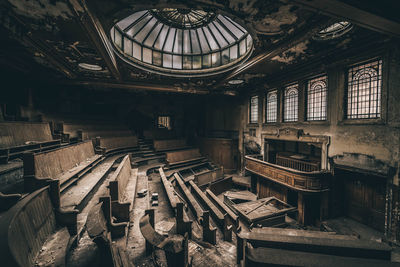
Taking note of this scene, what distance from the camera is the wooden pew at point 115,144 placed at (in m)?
7.97

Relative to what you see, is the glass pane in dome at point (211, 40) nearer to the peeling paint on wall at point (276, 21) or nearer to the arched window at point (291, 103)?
the arched window at point (291, 103)

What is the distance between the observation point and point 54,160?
4.05m

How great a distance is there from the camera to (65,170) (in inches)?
179

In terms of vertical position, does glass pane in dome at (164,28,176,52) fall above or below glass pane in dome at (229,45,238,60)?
above

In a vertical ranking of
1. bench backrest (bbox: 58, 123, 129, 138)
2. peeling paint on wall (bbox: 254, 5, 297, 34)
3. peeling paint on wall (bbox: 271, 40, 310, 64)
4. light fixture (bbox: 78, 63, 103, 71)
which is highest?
peeling paint on wall (bbox: 271, 40, 310, 64)

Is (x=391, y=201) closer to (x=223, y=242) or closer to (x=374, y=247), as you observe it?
(x=374, y=247)

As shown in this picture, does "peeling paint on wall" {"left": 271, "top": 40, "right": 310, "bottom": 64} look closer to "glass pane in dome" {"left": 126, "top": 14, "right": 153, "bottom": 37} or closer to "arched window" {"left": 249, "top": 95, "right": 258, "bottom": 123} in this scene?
"arched window" {"left": 249, "top": 95, "right": 258, "bottom": 123}

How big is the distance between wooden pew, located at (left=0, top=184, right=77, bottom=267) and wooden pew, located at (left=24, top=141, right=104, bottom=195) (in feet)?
1.35

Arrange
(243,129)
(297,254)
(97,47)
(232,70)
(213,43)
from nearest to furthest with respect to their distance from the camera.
Result: (297,254), (97,47), (232,70), (213,43), (243,129)

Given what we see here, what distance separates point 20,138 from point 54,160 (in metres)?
2.23

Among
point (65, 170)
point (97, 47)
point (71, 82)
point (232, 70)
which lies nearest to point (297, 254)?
point (65, 170)

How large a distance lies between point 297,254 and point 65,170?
5.85 meters

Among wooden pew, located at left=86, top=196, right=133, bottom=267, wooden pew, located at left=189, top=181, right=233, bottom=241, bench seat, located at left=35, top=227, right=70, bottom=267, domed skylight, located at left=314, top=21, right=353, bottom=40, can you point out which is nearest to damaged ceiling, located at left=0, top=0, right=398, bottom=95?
domed skylight, located at left=314, top=21, right=353, bottom=40

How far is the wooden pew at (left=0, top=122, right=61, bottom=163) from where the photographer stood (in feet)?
13.8
